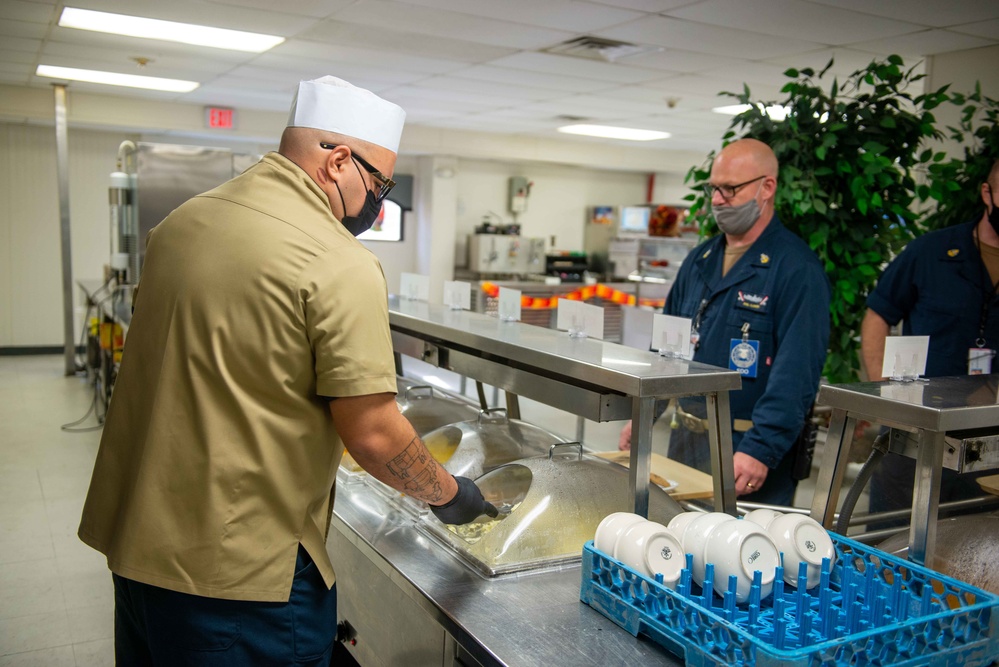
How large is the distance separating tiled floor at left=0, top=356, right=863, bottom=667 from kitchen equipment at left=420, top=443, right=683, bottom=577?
0.98 m

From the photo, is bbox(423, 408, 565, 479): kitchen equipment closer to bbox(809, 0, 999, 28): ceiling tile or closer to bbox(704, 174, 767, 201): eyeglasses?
bbox(704, 174, 767, 201): eyeglasses

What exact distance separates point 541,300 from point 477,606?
7.57 m

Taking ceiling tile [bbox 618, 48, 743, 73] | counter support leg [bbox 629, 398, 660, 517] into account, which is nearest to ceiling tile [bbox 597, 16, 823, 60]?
ceiling tile [bbox 618, 48, 743, 73]

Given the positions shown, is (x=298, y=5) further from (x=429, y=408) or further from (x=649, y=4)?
(x=429, y=408)

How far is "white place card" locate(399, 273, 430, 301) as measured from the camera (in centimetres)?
288

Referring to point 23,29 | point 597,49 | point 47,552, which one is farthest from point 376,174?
point 23,29

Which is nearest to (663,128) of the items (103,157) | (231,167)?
(231,167)

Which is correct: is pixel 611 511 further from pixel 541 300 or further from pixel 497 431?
pixel 541 300

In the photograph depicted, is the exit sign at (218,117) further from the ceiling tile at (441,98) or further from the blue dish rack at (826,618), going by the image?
the blue dish rack at (826,618)

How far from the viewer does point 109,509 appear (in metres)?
1.40

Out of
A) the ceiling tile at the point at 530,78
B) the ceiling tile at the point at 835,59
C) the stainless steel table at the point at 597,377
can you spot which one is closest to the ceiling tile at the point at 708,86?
the ceiling tile at the point at 530,78

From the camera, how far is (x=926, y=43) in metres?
4.27

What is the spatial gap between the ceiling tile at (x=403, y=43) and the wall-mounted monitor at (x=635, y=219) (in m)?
5.53

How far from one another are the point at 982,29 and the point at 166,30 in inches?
176
